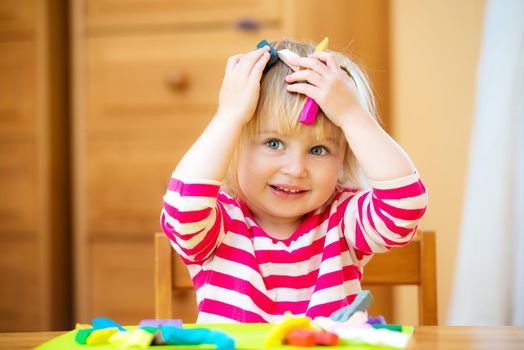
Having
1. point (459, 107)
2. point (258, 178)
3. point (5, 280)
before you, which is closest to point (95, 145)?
point (5, 280)

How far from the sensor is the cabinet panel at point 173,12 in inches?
70.0

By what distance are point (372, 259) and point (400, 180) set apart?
0.80 ft

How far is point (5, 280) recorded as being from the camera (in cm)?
196

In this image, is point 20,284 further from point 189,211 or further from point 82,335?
point 82,335

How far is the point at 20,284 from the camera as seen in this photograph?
1.94 m

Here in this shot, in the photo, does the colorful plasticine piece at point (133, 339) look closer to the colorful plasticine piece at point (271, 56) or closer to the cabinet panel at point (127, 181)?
the colorful plasticine piece at point (271, 56)

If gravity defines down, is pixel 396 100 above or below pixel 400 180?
above

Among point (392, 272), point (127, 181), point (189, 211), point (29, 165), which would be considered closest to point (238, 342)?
point (189, 211)

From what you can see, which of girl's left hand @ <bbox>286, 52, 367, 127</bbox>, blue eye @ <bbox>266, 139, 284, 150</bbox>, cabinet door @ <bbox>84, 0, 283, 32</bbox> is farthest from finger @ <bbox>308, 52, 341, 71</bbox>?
cabinet door @ <bbox>84, 0, 283, 32</bbox>

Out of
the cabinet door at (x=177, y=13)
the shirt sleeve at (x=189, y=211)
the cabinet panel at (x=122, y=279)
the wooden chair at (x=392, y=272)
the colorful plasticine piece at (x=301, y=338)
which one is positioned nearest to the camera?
the colorful plasticine piece at (x=301, y=338)

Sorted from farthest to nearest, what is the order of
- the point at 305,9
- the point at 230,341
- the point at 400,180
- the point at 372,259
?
1. the point at 305,9
2. the point at 372,259
3. the point at 400,180
4. the point at 230,341

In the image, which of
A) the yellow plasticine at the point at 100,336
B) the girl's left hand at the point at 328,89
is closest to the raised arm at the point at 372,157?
the girl's left hand at the point at 328,89

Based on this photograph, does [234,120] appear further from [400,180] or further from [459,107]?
[459,107]

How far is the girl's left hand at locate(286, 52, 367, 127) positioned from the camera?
0.77m
